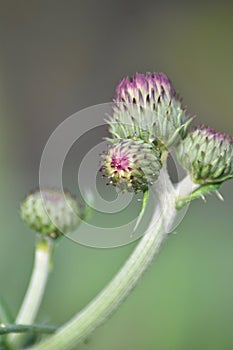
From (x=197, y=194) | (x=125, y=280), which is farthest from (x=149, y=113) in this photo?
(x=125, y=280)

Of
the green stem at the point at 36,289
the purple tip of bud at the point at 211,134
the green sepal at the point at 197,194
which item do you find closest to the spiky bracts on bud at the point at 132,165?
the green sepal at the point at 197,194

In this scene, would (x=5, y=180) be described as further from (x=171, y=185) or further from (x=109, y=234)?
(x=171, y=185)

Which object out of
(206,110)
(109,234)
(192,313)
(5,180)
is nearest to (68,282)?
(192,313)

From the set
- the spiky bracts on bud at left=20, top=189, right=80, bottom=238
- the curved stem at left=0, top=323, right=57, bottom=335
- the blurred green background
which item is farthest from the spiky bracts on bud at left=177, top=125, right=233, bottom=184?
the blurred green background

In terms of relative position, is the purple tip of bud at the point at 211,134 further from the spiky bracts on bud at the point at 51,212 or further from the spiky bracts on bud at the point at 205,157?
the spiky bracts on bud at the point at 51,212

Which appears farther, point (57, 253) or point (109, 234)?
point (57, 253)

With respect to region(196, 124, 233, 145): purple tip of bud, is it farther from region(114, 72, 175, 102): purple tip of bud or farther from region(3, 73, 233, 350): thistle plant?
region(114, 72, 175, 102): purple tip of bud
